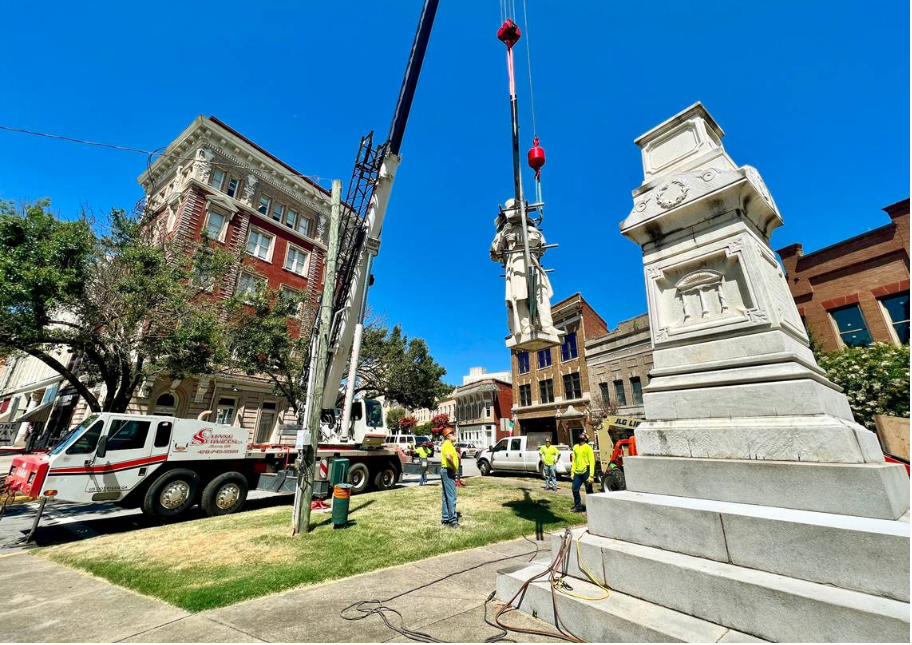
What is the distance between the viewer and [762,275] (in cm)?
411

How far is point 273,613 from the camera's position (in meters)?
3.74

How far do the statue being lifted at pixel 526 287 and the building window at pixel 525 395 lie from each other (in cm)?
2867

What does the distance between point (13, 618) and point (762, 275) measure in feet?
27.7

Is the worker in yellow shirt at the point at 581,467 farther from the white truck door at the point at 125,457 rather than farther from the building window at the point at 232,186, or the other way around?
the building window at the point at 232,186

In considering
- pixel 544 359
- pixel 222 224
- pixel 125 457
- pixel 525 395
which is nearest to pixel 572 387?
pixel 544 359

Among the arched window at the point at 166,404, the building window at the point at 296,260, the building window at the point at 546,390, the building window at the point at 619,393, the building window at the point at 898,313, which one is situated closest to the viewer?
the building window at the point at 898,313

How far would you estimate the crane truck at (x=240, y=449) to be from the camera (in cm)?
803

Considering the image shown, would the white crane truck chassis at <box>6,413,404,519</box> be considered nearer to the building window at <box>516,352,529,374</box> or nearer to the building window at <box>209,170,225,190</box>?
the building window at <box>209,170,225,190</box>

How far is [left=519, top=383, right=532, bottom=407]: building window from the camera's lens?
33859mm

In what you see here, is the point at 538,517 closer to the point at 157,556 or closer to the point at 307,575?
the point at 307,575

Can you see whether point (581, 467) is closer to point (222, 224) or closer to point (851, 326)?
point (851, 326)

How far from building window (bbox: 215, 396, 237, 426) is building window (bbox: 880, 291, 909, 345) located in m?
31.2

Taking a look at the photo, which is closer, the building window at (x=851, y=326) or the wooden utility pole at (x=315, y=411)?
the wooden utility pole at (x=315, y=411)

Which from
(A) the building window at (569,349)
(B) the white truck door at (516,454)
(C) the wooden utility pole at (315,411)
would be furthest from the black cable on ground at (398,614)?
(A) the building window at (569,349)
